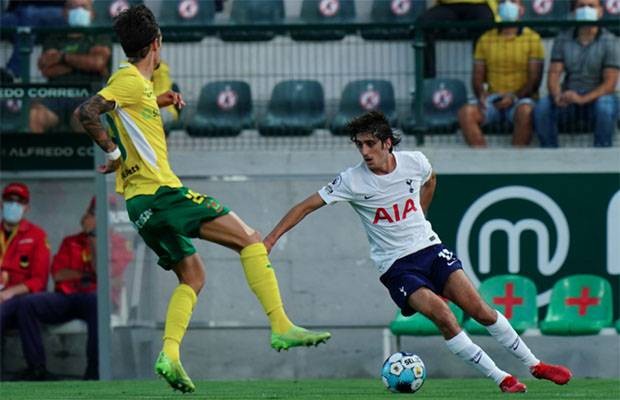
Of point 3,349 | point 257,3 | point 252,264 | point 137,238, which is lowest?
point 3,349

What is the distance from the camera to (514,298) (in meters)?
14.5

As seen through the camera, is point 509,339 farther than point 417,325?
No

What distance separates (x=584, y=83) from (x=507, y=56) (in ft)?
2.50

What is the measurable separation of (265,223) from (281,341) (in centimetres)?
596

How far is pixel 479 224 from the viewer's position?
1479 centimetres

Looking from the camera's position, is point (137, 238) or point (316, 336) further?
point (137, 238)

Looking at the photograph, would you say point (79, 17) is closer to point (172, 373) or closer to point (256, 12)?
point (256, 12)

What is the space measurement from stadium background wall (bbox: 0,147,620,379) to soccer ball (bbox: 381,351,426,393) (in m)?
4.39

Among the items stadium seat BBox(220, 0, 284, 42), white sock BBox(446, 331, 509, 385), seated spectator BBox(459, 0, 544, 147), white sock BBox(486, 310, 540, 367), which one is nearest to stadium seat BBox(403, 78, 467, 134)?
seated spectator BBox(459, 0, 544, 147)

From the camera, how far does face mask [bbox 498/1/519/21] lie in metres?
15.4

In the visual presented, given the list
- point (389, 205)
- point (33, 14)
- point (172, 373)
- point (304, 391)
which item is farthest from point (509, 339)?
point (33, 14)

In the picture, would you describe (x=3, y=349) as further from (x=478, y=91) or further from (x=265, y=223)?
(x=478, y=91)

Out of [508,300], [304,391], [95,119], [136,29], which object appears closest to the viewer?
[95,119]

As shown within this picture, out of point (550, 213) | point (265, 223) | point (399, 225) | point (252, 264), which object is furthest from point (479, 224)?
point (252, 264)
